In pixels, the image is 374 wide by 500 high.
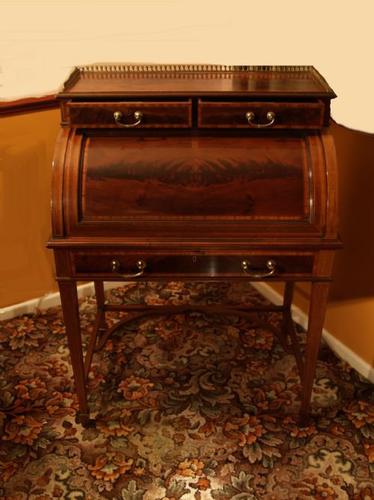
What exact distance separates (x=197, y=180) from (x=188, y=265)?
299 millimetres

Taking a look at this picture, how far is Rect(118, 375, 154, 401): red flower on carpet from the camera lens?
7.58ft

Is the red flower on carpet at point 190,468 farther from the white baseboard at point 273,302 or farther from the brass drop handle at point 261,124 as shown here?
the brass drop handle at point 261,124

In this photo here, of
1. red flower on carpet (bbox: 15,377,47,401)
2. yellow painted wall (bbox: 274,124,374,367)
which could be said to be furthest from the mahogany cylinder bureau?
red flower on carpet (bbox: 15,377,47,401)

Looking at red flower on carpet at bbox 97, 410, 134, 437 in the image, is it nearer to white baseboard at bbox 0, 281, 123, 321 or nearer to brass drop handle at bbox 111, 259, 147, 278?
brass drop handle at bbox 111, 259, 147, 278

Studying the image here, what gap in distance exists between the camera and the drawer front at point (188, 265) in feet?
5.63

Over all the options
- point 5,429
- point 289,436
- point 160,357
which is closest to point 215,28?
point 160,357

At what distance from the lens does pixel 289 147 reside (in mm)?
1695

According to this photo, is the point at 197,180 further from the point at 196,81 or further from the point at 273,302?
the point at 273,302

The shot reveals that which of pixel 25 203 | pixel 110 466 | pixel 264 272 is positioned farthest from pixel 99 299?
pixel 264 272

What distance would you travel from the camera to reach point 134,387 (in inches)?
92.8

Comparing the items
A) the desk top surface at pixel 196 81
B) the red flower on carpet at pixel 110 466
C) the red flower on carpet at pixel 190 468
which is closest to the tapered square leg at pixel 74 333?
the red flower on carpet at pixel 110 466

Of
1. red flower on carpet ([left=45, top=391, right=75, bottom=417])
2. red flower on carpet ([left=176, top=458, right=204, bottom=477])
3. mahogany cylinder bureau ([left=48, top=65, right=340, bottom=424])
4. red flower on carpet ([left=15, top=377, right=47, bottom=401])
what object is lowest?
red flower on carpet ([left=15, top=377, right=47, bottom=401])

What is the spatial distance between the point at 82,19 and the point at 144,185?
1175 mm

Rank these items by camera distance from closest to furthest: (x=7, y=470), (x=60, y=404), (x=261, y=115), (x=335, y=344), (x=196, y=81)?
(x=261, y=115)
(x=196, y=81)
(x=7, y=470)
(x=60, y=404)
(x=335, y=344)
